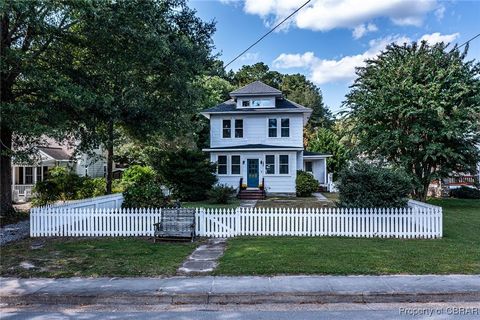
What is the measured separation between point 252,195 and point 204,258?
1549 centimetres

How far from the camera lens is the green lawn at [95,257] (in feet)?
24.5

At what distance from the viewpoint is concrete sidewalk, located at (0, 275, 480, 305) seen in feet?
19.9

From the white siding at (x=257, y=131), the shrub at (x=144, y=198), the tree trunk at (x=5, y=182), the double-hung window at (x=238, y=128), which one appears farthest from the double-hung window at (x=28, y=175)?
the shrub at (x=144, y=198)

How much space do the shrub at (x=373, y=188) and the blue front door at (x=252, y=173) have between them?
1312 cm

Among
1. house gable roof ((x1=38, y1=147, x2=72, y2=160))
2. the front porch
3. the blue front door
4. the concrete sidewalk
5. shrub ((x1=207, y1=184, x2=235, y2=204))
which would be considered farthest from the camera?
house gable roof ((x1=38, y1=147, x2=72, y2=160))

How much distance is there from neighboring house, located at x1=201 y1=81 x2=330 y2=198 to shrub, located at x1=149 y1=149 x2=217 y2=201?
3240 mm

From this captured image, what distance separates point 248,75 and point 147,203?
5326 centimetres

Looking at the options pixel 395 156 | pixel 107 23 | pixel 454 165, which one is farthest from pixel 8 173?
pixel 454 165

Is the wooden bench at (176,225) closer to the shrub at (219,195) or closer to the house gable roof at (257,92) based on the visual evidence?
the shrub at (219,195)

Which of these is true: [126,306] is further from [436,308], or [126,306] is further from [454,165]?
[454,165]

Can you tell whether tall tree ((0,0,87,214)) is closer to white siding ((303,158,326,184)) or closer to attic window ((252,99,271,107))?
attic window ((252,99,271,107))

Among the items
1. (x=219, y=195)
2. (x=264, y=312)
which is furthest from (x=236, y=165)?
(x=264, y=312)

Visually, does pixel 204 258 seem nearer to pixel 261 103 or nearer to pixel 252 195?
pixel 252 195

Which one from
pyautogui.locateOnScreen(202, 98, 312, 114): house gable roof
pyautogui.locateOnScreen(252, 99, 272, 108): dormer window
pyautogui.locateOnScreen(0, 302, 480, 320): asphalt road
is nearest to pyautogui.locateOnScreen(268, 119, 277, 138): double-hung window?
pyautogui.locateOnScreen(202, 98, 312, 114): house gable roof
